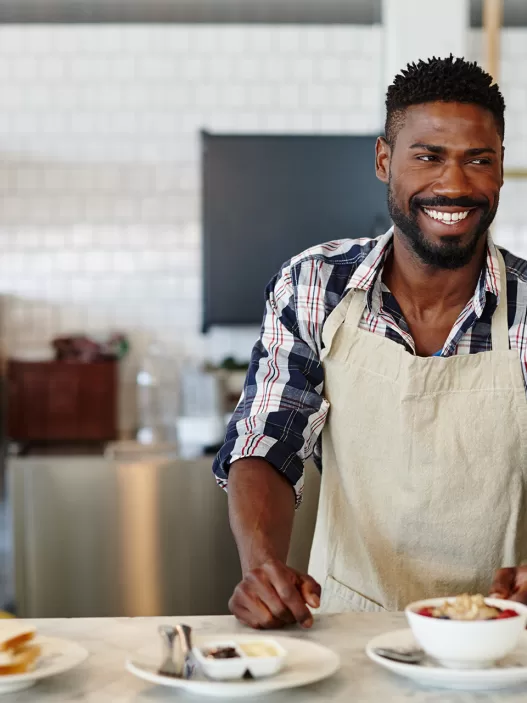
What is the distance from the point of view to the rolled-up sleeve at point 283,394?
1676mm

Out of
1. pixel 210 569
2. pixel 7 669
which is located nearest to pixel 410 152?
pixel 7 669

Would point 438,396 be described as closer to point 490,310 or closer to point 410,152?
point 490,310

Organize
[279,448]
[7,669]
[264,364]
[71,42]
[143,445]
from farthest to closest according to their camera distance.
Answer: [71,42] < [143,445] < [264,364] < [279,448] < [7,669]

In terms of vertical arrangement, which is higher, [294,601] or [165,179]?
[165,179]

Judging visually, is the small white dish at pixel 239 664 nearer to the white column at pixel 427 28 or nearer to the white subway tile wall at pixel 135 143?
the white column at pixel 427 28

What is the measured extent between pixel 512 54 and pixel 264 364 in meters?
3.37

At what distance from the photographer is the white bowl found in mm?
1051

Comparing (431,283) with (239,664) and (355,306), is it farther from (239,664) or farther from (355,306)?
(239,664)

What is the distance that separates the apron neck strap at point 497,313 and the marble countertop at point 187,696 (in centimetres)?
58

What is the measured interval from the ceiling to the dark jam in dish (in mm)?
3936

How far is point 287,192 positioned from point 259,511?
2.94 metres

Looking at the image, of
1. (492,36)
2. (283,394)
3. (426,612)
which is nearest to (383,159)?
(283,394)

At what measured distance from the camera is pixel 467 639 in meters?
1.05

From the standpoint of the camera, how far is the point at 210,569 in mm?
3232
